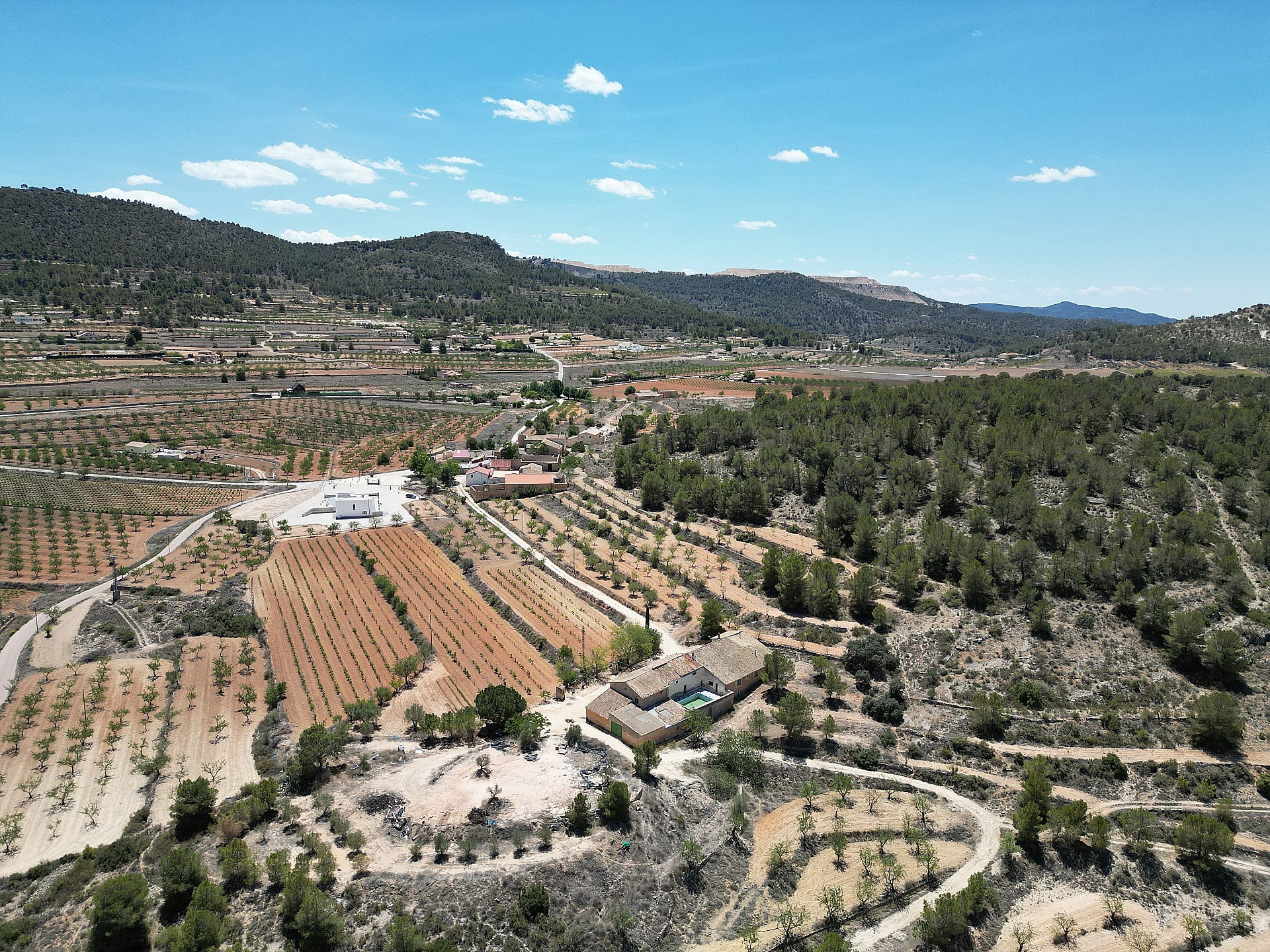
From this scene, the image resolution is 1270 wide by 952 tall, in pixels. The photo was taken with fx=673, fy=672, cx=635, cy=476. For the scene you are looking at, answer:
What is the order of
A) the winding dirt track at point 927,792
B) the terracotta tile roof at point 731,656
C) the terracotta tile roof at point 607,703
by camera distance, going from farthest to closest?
the terracotta tile roof at point 731,656, the terracotta tile roof at point 607,703, the winding dirt track at point 927,792

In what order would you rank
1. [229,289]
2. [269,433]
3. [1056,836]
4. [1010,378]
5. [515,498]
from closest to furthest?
1. [1056,836]
2. [515,498]
3. [269,433]
4. [1010,378]
5. [229,289]

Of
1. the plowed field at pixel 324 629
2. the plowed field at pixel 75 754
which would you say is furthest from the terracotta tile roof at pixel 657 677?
the plowed field at pixel 75 754

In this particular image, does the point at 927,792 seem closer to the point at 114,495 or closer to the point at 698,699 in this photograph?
the point at 698,699

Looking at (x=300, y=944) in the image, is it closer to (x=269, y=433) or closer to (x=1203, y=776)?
(x=1203, y=776)

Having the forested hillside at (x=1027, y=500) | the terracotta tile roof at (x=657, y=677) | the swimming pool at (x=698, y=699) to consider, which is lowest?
the swimming pool at (x=698, y=699)

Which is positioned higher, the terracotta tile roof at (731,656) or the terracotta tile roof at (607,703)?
the terracotta tile roof at (731,656)

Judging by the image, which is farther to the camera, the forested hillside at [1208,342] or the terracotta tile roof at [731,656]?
the forested hillside at [1208,342]

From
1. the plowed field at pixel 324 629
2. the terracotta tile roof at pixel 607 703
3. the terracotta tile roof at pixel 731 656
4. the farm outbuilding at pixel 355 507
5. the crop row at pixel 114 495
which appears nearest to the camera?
the terracotta tile roof at pixel 607 703

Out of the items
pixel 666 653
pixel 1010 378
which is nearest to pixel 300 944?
pixel 666 653

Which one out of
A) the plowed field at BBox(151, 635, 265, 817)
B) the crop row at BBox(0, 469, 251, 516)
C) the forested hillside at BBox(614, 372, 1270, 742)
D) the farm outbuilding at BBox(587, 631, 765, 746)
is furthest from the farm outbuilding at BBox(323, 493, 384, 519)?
the farm outbuilding at BBox(587, 631, 765, 746)

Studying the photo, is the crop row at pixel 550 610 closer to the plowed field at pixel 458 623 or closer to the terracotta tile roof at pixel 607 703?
the plowed field at pixel 458 623
